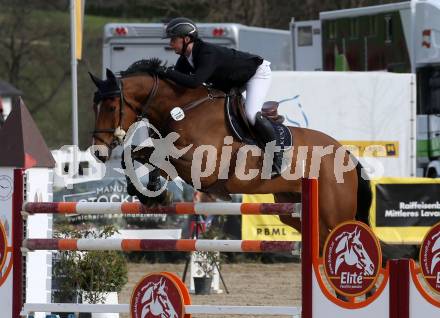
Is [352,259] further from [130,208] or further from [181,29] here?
[181,29]

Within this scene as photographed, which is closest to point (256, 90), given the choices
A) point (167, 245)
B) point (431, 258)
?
point (167, 245)

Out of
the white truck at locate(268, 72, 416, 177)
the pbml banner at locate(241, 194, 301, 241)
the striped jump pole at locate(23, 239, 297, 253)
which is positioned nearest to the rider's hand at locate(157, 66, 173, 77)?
the striped jump pole at locate(23, 239, 297, 253)

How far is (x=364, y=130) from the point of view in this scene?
15.5 metres

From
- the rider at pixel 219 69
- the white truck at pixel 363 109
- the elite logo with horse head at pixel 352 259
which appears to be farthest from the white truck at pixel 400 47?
the elite logo with horse head at pixel 352 259

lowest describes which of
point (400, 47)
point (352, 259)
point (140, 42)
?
point (352, 259)

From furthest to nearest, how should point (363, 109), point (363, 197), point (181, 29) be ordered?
point (363, 109) < point (363, 197) < point (181, 29)

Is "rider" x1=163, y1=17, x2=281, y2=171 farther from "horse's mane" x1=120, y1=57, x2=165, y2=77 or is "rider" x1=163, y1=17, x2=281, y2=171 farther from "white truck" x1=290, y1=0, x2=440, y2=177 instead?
"white truck" x1=290, y1=0, x2=440, y2=177

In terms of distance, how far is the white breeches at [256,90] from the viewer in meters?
7.83

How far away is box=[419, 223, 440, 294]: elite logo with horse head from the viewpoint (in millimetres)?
5773

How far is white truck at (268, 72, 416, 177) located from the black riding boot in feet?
24.2

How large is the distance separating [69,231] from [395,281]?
3.24 m

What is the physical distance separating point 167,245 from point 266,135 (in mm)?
1814

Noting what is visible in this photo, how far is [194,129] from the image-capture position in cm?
745

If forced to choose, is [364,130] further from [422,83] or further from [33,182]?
[33,182]
